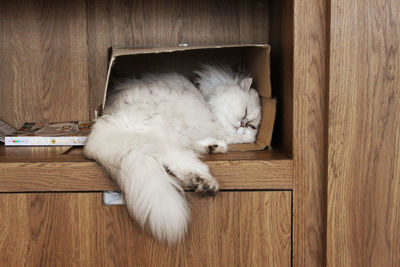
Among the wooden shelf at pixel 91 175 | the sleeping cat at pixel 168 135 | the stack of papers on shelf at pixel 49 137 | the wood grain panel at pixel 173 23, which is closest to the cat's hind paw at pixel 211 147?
the sleeping cat at pixel 168 135

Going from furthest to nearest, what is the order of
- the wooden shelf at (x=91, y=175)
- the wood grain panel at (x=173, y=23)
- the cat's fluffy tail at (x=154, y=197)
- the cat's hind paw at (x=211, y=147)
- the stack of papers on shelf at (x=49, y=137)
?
the wood grain panel at (x=173, y=23)
the stack of papers on shelf at (x=49, y=137)
the cat's hind paw at (x=211, y=147)
the wooden shelf at (x=91, y=175)
the cat's fluffy tail at (x=154, y=197)

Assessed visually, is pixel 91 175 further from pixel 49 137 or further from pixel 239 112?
pixel 239 112

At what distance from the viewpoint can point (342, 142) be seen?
901 millimetres

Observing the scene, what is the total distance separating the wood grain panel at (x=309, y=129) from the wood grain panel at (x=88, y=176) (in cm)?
5

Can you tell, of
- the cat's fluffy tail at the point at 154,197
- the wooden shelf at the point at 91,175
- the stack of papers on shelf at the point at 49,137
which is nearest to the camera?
the cat's fluffy tail at the point at 154,197

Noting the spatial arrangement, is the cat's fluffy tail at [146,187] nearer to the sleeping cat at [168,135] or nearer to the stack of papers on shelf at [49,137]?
the sleeping cat at [168,135]

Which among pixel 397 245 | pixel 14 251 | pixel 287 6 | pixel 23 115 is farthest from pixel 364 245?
pixel 23 115

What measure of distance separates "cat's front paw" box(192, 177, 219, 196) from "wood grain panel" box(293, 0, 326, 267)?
0.22 metres

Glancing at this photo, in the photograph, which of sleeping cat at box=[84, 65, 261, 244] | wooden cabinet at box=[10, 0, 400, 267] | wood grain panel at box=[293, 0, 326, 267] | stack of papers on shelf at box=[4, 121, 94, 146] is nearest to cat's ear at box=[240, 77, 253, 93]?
sleeping cat at box=[84, 65, 261, 244]

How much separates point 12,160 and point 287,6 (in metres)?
0.87

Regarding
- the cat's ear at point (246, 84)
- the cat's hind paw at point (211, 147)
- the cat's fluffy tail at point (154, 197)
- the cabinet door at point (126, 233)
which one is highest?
the cat's ear at point (246, 84)

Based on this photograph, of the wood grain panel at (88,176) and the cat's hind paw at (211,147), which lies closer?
the wood grain panel at (88,176)

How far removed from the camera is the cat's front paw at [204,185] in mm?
889

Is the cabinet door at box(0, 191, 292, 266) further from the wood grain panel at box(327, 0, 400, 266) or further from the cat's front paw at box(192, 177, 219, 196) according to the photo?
the wood grain panel at box(327, 0, 400, 266)
